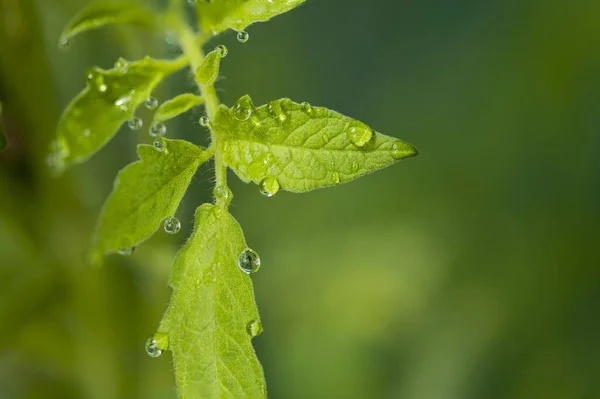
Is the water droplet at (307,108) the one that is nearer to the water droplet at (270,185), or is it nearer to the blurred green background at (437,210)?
the water droplet at (270,185)

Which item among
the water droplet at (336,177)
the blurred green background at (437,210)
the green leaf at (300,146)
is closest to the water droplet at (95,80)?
the green leaf at (300,146)

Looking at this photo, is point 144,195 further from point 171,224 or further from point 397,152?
point 397,152

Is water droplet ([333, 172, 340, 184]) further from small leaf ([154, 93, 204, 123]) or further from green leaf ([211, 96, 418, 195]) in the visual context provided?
small leaf ([154, 93, 204, 123])

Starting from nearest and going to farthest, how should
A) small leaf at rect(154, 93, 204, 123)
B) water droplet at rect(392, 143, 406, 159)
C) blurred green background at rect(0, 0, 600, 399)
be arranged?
1. water droplet at rect(392, 143, 406, 159)
2. small leaf at rect(154, 93, 204, 123)
3. blurred green background at rect(0, 0, 600, 399)

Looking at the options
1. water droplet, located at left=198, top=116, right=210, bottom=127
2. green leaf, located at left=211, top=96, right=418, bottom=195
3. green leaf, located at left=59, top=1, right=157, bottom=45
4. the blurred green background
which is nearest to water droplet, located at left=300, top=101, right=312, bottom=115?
green leaf, located at left=211, top=96, right=418, bottom=195

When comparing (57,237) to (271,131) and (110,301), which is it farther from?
(271,131)
